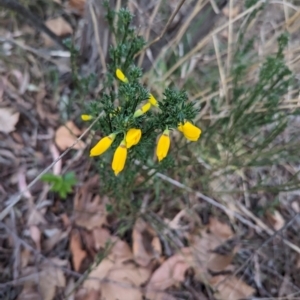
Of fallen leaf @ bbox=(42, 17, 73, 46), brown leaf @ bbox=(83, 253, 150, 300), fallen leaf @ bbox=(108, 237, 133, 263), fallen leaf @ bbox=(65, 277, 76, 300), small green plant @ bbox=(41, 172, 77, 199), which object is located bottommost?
fallen leaf @ bbox=(65, 277, 76, 300)

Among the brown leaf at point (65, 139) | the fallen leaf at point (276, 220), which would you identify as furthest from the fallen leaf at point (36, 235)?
the fallen leaf at point (276, 220)

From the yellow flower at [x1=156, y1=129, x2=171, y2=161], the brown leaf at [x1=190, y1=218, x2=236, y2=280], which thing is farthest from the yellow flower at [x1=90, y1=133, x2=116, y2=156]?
the brown leaf at [x1=190, y1=218, x2=236, y2=280]

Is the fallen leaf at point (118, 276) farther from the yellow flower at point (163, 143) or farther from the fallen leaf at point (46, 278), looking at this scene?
the yellow flower at point (163, 143)

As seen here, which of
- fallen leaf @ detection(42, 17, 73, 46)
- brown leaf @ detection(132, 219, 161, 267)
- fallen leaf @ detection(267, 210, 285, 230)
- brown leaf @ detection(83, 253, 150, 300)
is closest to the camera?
brown leaf @ detection(83, 253, 150, 300)

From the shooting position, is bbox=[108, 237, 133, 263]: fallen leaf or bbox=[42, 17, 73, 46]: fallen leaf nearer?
bbox=[108, 237, 133, 263]: fallen leaf

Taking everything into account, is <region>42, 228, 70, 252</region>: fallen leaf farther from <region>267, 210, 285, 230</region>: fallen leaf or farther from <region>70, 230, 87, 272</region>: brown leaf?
<region>267, 210, 285, 230</region>: fallen leaf

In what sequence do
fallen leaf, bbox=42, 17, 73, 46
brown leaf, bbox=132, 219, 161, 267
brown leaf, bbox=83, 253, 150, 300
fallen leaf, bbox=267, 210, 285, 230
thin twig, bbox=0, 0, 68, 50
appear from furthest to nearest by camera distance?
fallen leaf, bbox=42, 17, 73, 46
fallen leaf, bbox=267, 210, 285, 230
brown leaf, bbox=132, 219, 161, 267
brown leaf, bbox=83, 253, 150, 300
thin twig, bbox=0, 0, 68, 50

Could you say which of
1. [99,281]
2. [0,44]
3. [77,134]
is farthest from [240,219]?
[0,44]

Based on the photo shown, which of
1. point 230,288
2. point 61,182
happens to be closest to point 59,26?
point 61,182

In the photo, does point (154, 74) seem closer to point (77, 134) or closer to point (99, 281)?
point (77, 134)
